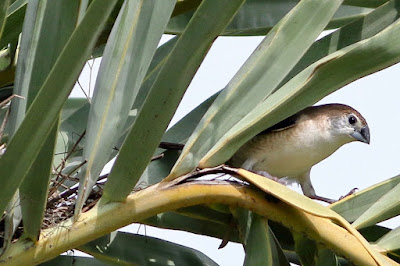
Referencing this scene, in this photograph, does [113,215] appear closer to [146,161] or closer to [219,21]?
[146,161]

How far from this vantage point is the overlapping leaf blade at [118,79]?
1.99 metres

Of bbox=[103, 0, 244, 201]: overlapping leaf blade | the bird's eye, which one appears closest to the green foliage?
bbox=[103, 0, 244, 201]: overlapping leaf blade

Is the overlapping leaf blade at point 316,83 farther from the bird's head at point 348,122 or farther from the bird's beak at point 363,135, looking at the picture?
the bird's beak at point 363,135

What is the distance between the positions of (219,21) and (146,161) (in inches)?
14.0

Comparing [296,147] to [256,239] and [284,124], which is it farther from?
[256,239]

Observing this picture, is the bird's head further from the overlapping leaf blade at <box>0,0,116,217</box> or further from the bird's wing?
the overlapping leaf blade at <box>0,0,116,217</box>

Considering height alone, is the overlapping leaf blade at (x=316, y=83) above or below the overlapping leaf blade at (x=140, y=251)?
above

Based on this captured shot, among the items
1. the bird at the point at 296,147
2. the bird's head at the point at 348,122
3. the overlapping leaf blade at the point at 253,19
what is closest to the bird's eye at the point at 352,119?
the bird's head at the point at 348,122

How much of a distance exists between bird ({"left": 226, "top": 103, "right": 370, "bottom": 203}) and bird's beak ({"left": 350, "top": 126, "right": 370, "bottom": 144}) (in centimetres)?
16

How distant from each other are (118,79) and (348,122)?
2873 millimetres

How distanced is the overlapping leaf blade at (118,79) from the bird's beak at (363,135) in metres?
2.87

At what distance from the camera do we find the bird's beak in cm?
476

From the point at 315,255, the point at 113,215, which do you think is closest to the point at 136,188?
the point at 113,215

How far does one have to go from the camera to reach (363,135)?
15.7 ft
